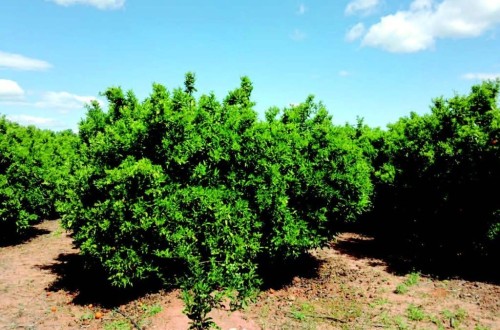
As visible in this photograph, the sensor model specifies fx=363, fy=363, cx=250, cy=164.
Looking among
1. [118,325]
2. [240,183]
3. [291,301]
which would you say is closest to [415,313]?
[291,301]

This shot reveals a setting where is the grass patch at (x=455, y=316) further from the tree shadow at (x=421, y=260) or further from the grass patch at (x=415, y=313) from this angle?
the tree shadow at (x=421, y=260)

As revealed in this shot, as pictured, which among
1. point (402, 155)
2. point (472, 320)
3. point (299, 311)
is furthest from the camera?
point (402, 155)

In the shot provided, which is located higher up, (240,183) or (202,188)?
(240,183)

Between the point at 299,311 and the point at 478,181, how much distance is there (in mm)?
6196

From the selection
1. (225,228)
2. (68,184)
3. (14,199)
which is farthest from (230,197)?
(14,199)

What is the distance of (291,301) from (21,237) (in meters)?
12.0

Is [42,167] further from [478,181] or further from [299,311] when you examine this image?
[478,181]

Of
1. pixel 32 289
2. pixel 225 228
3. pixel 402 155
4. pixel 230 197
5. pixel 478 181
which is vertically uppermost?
pixel 402 155

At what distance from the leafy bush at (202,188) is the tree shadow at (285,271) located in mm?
1200

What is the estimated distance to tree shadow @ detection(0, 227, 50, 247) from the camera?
14.3 metres

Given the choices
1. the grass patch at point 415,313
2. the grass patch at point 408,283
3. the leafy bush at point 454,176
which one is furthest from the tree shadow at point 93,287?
the leafy bush at point 454,176

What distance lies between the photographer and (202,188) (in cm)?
842

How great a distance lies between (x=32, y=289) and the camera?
9.59 metres

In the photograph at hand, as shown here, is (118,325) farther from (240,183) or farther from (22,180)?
(22,180)
